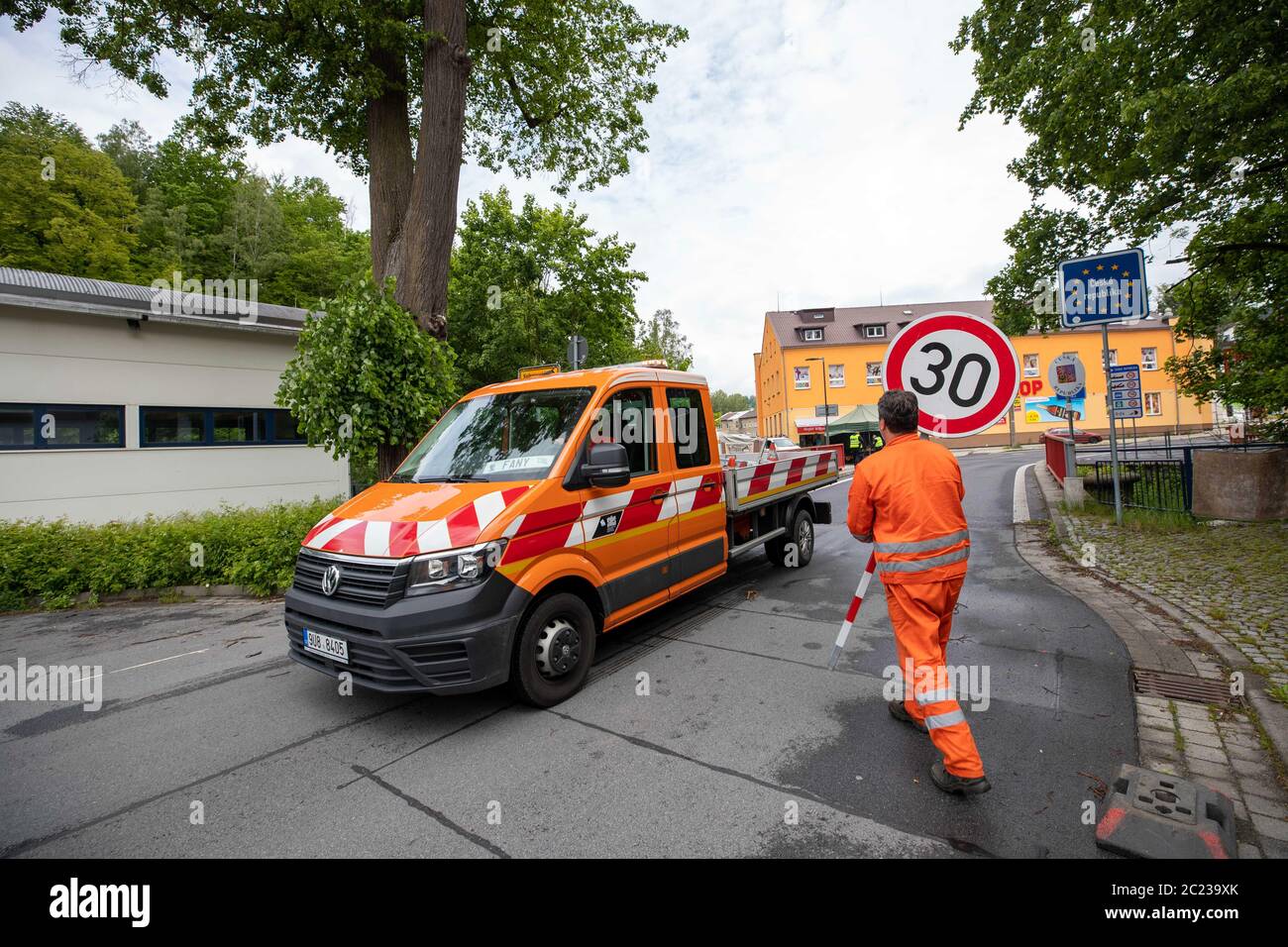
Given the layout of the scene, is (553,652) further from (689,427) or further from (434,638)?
(689,427)

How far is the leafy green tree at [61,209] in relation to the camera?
2091 centimetres

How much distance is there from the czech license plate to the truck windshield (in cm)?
123

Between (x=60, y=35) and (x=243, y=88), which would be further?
(x=243, y=88)

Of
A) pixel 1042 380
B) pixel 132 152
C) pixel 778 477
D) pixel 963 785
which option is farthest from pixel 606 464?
pixel 1042 380

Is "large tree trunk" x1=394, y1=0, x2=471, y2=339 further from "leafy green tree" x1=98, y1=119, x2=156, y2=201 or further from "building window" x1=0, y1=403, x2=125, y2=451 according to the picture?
"leafy green tree" x1=98, y1=119, x2=156, y2=201

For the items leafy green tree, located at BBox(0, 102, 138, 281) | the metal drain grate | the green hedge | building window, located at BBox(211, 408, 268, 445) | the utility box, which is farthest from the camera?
leafy green tree, located at BBox(0, 102, 138, 281)

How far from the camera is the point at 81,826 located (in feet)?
9.46

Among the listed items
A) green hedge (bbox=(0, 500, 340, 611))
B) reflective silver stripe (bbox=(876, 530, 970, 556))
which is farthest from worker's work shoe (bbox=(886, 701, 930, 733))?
green hedge (bbox=(0, 500, 340, 611))

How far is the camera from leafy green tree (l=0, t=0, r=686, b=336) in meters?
8.05

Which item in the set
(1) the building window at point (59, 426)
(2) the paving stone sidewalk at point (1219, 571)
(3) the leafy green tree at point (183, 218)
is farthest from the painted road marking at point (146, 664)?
(3) the leafy green tree at point (183, 218)
